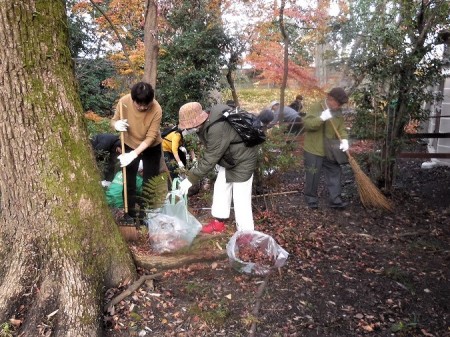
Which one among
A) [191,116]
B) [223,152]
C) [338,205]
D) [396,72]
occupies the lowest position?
[338,205]

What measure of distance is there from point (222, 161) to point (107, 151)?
2.47 metres

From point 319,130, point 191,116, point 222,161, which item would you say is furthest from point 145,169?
point 319,130

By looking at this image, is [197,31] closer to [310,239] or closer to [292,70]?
[292,70]

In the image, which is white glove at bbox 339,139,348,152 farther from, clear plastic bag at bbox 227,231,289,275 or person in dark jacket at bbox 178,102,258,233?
clear plastic bag at bbox 227,231,289,275

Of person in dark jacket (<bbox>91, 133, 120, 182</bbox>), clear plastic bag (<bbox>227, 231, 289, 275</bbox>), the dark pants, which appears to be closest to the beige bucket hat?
the dark pants

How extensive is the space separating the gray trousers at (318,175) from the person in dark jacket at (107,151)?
2692 millimetres

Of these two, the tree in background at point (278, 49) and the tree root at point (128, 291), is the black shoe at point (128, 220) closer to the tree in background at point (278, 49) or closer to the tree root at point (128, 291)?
the tree root at point (128, 291)

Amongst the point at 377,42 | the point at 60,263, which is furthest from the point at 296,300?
the point at 377,42

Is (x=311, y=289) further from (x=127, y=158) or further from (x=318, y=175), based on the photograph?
(x=318, y=175)

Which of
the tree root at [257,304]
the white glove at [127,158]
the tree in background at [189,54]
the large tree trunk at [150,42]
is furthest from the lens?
the tree in background at [189,54]

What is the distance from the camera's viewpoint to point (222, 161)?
12.1ft

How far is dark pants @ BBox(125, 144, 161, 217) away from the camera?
4043 mm

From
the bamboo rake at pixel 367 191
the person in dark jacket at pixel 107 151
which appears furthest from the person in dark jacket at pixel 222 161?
the person in dark jacket at pixel 107 151

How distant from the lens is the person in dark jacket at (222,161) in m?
3.42
